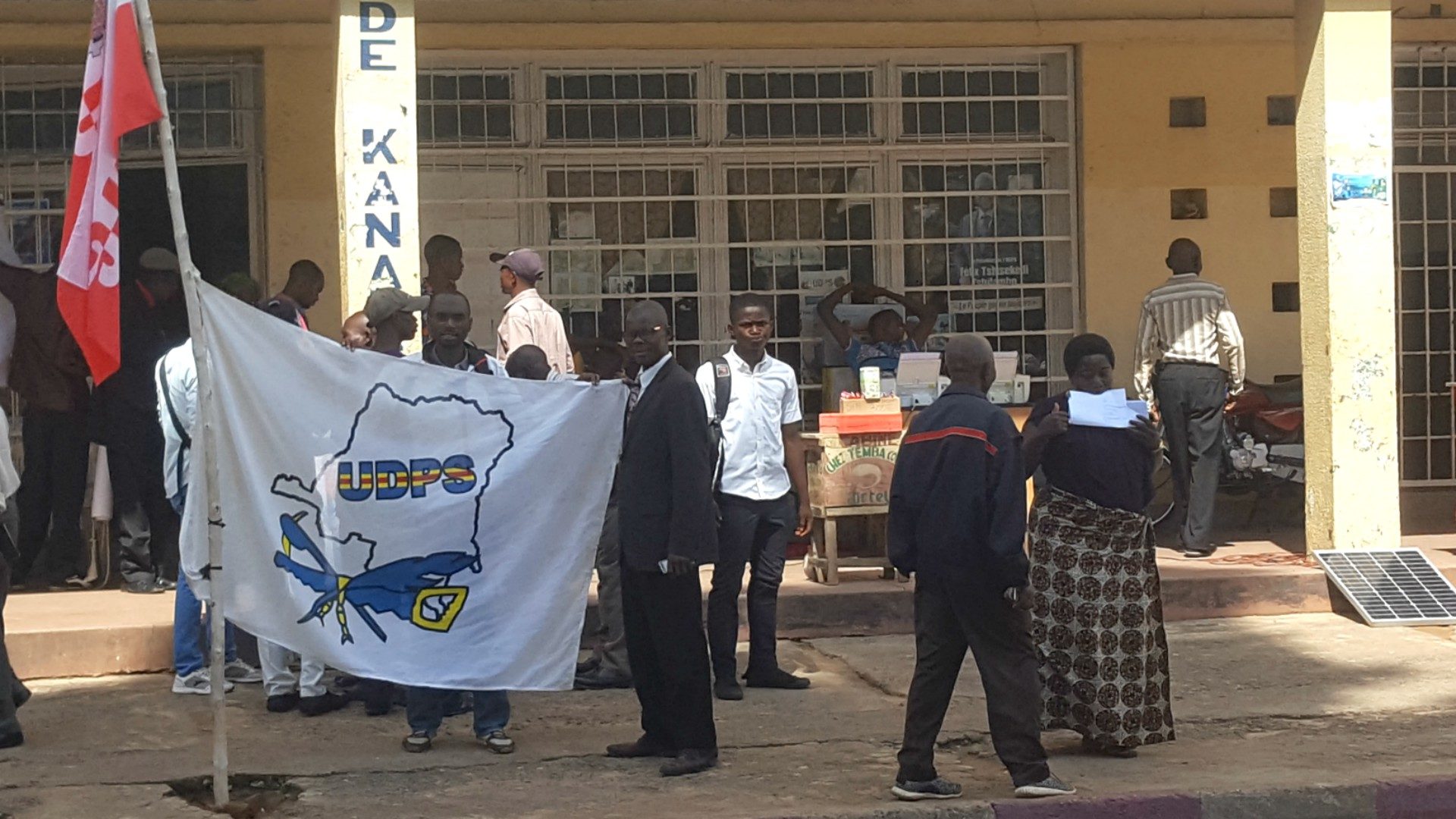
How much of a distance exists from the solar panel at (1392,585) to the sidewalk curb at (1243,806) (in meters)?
3.07

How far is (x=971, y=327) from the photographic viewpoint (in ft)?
38.8

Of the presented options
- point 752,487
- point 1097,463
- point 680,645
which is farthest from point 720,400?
point 1097,463

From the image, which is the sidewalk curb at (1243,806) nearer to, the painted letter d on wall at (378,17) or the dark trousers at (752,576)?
the dark trousers at (752,576)

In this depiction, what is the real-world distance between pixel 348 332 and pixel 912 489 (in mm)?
2679

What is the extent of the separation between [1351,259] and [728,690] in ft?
13.8

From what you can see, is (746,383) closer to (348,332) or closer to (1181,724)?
(348,332)

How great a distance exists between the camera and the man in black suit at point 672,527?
20.8 feet

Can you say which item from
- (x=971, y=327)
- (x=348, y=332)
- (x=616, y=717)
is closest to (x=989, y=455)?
(x=616, y=717)

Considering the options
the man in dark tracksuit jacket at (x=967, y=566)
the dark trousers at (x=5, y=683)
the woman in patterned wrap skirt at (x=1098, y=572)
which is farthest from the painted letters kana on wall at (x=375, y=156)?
the woman in patterned wrap skirt at (x=1098, y=572)

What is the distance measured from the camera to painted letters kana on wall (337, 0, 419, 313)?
8211 millimetres

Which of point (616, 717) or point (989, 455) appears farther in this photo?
point (616, 717)

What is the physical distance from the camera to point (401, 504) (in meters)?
6.33

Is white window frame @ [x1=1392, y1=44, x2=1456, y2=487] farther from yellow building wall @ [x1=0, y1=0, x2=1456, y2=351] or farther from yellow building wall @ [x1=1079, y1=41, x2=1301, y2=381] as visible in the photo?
yellow building wall @ [x1=1079, y1=41, x2=1301, y2=381]

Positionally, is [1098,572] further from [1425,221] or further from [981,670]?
[1425,221]
